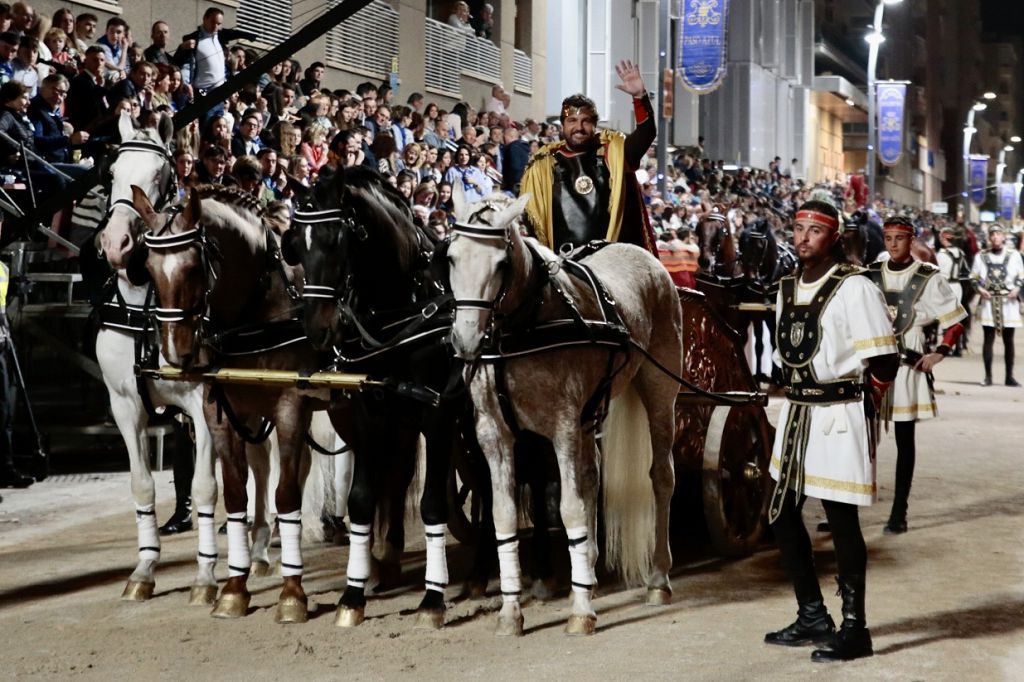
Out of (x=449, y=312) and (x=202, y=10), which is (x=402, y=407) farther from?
(x=202, y=10)

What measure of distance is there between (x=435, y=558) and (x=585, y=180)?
2.53 m

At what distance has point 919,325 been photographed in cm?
1009

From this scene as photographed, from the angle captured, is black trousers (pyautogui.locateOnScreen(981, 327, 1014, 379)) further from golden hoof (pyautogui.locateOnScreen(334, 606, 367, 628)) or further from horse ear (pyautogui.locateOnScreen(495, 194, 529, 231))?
horse ear (pyautogui.locateOnScreen(495, 194, 529, 231))

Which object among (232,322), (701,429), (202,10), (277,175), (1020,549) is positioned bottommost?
(1020,549)

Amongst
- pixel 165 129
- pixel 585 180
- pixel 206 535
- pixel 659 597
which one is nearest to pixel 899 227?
pixel 585 180

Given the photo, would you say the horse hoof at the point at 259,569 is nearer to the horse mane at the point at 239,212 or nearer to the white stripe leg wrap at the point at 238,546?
the white stripe leg wrap at the point at 238,546

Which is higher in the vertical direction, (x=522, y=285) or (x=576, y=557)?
(x=522, y=285)

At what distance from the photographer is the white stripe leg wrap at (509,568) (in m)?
6.98

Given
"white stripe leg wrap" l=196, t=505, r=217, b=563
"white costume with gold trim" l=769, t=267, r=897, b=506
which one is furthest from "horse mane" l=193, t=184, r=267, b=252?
"white costume with gold trim" l=769, t=267, r=897, b=506

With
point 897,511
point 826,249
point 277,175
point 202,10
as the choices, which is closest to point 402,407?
point 826,249

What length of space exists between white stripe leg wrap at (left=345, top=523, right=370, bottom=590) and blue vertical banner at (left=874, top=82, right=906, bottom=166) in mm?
51177

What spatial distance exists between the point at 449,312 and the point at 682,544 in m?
3.11

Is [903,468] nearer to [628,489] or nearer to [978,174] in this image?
[628,489]

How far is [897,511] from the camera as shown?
9922mm
